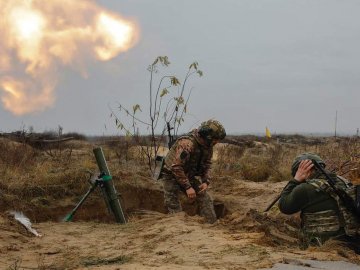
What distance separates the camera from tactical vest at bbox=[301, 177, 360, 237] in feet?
17.7

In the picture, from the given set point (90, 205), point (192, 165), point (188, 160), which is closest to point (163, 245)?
point (188, 160)

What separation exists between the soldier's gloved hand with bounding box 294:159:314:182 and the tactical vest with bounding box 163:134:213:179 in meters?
2.82

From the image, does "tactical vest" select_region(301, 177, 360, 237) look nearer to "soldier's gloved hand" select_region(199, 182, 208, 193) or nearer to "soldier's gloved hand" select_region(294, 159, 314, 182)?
"soldier's gloved hand" select_region(294, 159, 314, 182)

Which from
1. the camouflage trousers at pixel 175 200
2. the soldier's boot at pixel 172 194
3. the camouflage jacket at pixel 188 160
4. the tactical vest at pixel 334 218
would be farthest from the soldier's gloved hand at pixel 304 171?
the soldier's boot at pixel 172 194

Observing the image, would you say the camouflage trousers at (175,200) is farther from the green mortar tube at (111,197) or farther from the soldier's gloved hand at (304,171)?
the soldier's gloved hand at (304,171)

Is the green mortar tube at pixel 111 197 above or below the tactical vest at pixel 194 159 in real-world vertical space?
below

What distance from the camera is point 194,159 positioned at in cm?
841

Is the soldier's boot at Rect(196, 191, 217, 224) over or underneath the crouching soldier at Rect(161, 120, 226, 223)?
underneath

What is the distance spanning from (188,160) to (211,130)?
0.65 metres

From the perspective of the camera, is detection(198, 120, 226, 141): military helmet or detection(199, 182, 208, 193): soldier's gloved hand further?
detection(199, 182, 208, 193): soldier's gloved hand

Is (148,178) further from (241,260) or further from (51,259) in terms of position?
(241,260)

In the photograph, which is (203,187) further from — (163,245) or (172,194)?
(163,245)

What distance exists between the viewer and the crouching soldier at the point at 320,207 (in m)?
5.40

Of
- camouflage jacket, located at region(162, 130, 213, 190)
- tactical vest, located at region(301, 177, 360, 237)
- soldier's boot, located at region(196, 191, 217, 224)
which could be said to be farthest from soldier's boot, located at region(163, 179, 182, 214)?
tactical vest, located at region(301, 177, 360, 237)
